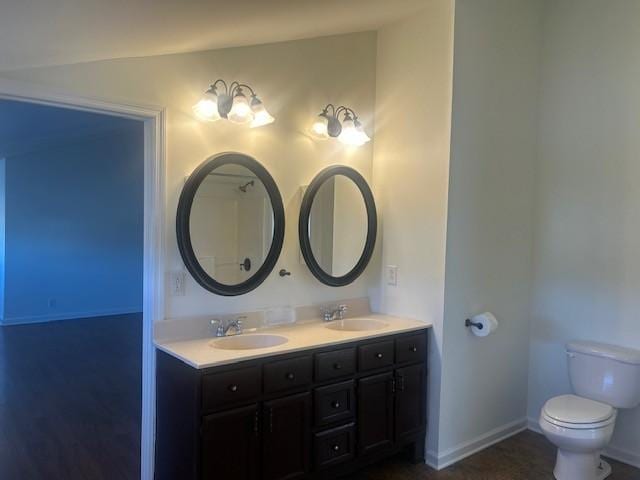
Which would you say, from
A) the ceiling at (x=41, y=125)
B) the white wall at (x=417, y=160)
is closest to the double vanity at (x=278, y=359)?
the white wall at (x=417, y=160)

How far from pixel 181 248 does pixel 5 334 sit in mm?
4767

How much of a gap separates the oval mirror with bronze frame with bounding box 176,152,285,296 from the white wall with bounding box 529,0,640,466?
1.91 m

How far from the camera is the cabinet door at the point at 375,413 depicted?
8.38 ft

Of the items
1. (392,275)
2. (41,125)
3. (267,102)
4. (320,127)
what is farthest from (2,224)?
(392,275)

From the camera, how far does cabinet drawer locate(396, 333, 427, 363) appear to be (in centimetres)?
271

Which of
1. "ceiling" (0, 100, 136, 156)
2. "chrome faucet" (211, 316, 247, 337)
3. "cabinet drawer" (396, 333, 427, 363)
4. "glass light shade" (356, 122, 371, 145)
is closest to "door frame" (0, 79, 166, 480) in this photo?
"chrome faucet" (211, 316, 247, 337)

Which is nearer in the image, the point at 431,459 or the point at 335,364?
the point at 335,364

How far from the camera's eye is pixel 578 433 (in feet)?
8.02

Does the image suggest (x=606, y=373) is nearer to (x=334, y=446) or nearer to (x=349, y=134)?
(x=334, y=446)

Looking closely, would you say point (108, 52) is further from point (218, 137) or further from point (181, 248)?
point (181, 248)

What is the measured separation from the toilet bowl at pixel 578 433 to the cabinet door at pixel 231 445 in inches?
62.2

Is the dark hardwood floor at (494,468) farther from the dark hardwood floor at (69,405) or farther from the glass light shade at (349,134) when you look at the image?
the glass light shade at (349,134)

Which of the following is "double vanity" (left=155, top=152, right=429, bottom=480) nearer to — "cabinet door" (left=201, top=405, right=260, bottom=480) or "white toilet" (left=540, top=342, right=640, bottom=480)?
"cabinet door" (left=201, top=405, right=260, bottom=480)

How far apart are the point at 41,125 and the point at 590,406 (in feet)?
18.2
